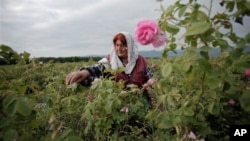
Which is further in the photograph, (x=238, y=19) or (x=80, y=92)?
(x=80, y=92)

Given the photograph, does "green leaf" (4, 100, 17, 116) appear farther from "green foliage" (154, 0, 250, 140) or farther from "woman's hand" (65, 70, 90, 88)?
"woman's hand" (65, 70, 90, 88)

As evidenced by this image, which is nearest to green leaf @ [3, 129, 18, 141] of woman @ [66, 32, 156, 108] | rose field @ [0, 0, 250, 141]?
rose field @ [0, 0, 250, 141]

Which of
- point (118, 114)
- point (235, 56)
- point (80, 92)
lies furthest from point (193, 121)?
point (80, 92)

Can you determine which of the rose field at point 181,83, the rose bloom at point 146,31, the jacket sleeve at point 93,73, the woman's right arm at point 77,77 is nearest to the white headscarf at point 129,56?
the jacket sleeve at point 93,73

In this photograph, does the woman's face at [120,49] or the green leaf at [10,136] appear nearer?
the green leaf at [10,136]

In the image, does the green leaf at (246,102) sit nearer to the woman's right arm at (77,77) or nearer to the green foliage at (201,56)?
the green foliage at (201,56)

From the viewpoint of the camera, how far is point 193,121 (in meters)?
1.31

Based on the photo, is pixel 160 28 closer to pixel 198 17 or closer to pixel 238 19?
pixel 198 17

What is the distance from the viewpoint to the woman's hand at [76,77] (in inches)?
84.1

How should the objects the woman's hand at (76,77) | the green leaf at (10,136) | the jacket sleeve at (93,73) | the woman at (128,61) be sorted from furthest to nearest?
1. the woman at (128,61)
2. the jacket sleeve at (93,73)
3. the woman's hand at (76,77)
4. the green leaf at (10,136)

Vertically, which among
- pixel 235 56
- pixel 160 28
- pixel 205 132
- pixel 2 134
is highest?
pixel 160 28

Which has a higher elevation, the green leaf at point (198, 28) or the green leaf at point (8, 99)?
the green leaf at point (198, 28)

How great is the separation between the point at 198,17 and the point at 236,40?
0.53ft

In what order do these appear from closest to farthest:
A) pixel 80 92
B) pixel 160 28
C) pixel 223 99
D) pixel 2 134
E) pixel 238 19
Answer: pixel 2 134, pixel 238 19, pixel 160 28, pixel 223 99, pixel 80 92
